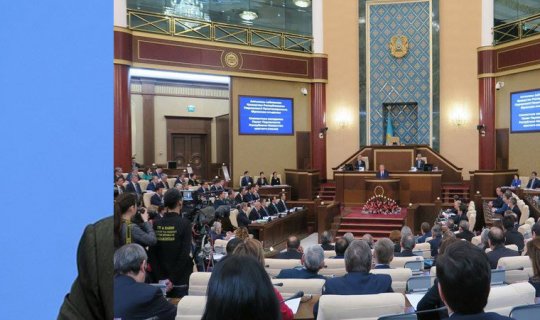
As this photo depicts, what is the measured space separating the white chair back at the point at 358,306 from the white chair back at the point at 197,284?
1.22 metres

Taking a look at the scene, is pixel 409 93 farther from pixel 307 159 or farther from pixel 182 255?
pixel 182 255

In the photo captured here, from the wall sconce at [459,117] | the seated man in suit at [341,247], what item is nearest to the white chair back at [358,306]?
the seated man in suit at [341,247]

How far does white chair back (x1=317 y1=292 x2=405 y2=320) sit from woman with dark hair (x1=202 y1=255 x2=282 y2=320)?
1.22 m

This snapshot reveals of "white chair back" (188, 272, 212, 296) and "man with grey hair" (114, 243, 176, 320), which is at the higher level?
"man with grey hair" (114, 243, 176, 320)

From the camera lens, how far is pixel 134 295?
2.14 m

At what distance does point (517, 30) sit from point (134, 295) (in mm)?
14203

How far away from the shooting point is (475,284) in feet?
4.95

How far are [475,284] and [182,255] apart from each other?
2.22 metres

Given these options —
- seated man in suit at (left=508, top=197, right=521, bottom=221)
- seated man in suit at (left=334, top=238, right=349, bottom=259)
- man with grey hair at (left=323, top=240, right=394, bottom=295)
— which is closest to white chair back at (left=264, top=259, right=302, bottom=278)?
seated man in suit at (left=334, top=238, right=349, bottom=259)

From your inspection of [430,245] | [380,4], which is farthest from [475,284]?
[380,4]

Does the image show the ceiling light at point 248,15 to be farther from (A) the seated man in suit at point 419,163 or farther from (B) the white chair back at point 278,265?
(B) the white chair back at point 278,265

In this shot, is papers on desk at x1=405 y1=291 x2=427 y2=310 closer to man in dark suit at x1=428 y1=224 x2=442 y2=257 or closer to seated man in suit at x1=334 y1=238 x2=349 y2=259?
seated man in suit at x1=334 y1=238 x2=349 y2=259

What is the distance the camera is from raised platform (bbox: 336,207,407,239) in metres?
11.2

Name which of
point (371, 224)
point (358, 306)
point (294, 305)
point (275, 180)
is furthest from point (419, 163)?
point (358, 306)
